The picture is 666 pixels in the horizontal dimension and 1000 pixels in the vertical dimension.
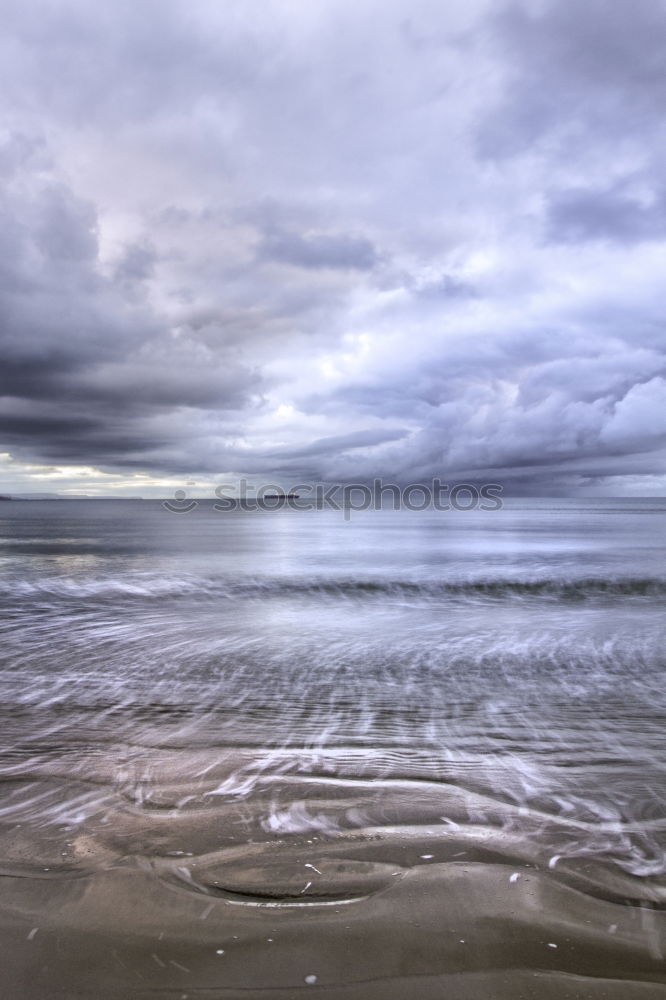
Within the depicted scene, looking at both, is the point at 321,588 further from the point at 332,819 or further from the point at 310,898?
the point at 310,898

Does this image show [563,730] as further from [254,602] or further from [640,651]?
[254,602]

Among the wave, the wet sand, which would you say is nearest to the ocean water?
the wet sand

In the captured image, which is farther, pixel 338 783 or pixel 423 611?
pixel 423 611

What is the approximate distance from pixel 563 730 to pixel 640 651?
5480 millimetres

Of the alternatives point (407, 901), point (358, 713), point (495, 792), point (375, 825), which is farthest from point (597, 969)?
point (358, 713)

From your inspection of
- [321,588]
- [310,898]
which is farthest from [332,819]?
[321,588]

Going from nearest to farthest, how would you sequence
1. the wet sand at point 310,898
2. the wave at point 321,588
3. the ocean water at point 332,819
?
the wet sand at point 310,898 → the ocean water at point 332,819 → the wave at point 321,588

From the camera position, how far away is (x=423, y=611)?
16391 mm

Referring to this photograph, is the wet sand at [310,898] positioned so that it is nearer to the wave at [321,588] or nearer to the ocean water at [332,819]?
the ocean water at [332,819]

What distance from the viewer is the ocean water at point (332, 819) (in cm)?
273

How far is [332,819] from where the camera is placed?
4215mm

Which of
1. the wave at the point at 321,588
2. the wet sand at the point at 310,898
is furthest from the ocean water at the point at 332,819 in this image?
the wave at the point at 321,588

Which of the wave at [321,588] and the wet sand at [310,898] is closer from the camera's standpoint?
the wet sand at [310,898]

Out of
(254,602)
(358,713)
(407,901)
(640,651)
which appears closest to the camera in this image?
(407,901)
